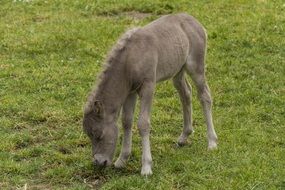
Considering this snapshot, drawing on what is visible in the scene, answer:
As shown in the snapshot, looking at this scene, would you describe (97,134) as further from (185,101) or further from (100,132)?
(185,101)

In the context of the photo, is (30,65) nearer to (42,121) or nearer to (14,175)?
(42,121)

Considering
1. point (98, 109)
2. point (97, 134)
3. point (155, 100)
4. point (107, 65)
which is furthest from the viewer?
point (155, 100)

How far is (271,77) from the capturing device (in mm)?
11102

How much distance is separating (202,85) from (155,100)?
1.97 m

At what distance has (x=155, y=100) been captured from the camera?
10.4 meters

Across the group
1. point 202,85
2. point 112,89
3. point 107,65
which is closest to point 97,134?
point 112,89

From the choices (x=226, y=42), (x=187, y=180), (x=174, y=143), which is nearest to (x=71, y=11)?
(x=226, y=42)

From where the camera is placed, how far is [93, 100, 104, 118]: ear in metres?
7.29

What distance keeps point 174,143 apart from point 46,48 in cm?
478

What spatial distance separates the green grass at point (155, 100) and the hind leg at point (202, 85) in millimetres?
168

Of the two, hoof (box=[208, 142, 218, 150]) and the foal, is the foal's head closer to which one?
the foal

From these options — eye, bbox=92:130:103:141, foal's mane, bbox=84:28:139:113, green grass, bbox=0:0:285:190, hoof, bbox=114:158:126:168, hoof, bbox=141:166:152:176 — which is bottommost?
green grass, bbox=0:0:285:190

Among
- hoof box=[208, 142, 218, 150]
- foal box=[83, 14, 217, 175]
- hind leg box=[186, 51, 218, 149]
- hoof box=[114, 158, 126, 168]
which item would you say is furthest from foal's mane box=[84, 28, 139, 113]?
hoof box=[208, 142, 218, 150]

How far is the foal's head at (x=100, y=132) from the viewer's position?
A: 733 cm
